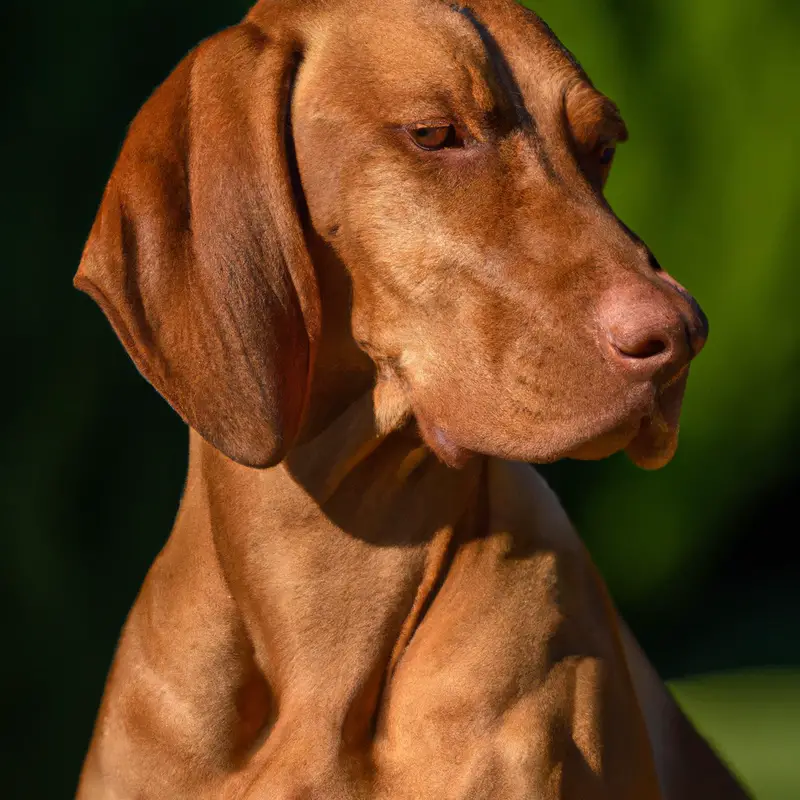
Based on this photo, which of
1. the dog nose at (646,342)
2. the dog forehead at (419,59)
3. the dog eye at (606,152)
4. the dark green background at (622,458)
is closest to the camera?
the dog nose at (646,342)

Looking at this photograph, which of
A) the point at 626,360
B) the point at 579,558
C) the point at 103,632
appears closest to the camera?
the point at 626,360

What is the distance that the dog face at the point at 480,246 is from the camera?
135 cm

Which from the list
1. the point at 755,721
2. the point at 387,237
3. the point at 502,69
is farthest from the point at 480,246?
the point at 755,721

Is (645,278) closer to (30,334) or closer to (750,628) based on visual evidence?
(30,334)

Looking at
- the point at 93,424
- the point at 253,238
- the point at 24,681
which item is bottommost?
the point at 24,681

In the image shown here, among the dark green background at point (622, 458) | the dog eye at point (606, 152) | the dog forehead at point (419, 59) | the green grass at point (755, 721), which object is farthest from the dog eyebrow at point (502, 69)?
the green grass at point (755, 721)

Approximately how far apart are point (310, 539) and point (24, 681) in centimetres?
127

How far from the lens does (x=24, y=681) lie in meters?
2.67

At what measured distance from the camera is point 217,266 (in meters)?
1.44

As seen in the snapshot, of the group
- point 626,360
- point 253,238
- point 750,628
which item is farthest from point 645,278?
point 750,628

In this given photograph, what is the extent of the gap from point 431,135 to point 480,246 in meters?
0.12

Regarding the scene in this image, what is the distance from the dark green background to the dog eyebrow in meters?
1.33

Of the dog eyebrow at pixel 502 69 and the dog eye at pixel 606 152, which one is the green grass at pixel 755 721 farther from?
the dog eyebrow at pixel 502 69

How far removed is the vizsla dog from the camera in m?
1.39
